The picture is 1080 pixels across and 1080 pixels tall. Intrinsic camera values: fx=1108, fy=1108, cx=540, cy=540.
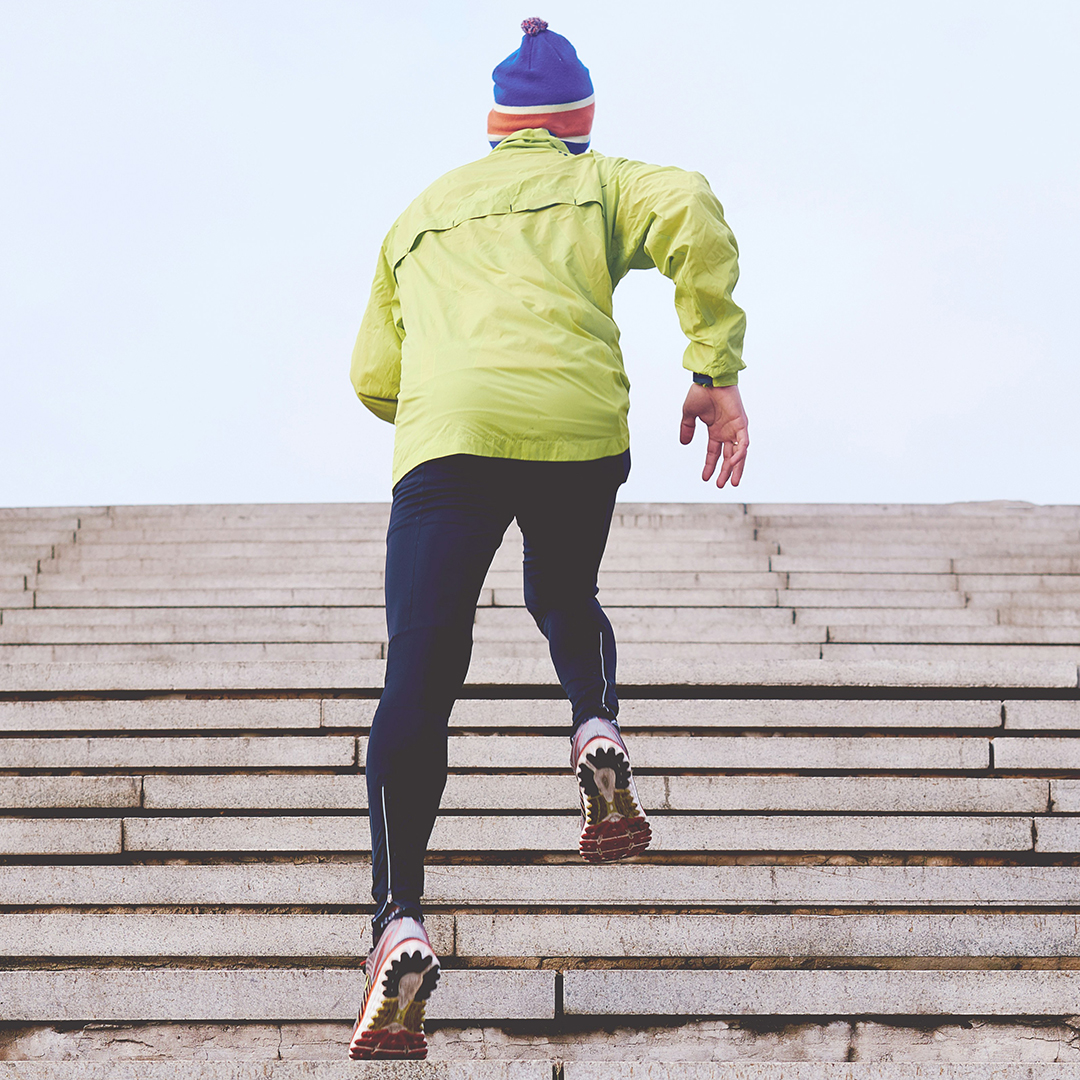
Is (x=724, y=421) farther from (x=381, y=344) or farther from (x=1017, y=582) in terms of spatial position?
(x=1017, y=582)

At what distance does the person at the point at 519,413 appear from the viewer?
1.74 m

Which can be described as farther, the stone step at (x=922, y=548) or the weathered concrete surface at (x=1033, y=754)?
the stone step at (x=922, y=548)

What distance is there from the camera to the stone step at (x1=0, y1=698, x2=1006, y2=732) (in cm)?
321

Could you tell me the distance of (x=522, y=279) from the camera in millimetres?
1912

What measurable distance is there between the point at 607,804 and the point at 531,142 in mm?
1254

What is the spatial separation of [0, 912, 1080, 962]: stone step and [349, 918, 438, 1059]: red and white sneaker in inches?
38.1

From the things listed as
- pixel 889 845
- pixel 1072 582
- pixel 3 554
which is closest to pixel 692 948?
pixel 889 845

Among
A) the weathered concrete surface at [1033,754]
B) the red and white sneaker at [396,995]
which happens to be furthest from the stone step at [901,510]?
the red and white sneaker at [396,995]

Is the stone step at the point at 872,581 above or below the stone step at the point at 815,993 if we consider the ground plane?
above

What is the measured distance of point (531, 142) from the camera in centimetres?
211

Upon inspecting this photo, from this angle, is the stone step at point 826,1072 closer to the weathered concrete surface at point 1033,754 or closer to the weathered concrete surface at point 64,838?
the weathered concrete surface at point 1033,754

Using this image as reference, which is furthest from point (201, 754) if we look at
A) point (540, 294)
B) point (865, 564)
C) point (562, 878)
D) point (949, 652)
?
point (865, 564)

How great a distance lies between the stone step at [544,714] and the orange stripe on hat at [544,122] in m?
1.67

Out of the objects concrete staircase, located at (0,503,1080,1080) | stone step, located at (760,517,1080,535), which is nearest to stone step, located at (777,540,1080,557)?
stone step, located at (760,517,1080,535)
